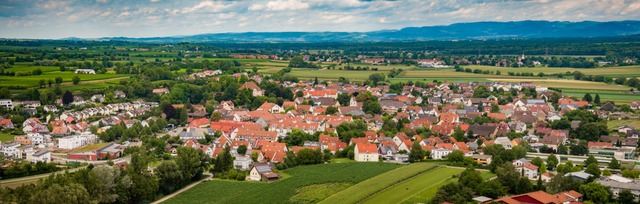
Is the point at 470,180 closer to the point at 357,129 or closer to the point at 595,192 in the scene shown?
the point at 595,192

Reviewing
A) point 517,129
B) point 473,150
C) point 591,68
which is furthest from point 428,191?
point 591,68

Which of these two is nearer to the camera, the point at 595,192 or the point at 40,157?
the point at 595,192

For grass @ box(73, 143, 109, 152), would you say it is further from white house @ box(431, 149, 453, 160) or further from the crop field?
white house @ box(431, 149, 453, 160)

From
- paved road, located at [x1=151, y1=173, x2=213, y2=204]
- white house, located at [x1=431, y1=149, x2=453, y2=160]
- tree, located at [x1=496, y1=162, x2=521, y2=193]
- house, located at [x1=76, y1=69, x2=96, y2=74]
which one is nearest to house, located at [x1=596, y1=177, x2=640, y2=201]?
tree, located at [x1=496, y1=162, x2=521, y2=193]

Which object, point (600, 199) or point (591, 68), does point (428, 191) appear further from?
point (591, 68)

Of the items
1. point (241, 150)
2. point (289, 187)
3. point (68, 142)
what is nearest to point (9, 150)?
point (68, 142)

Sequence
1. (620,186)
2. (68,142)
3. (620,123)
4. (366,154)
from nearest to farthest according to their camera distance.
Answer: (620,186)
(366,154)
(68,142)
(620,123)
